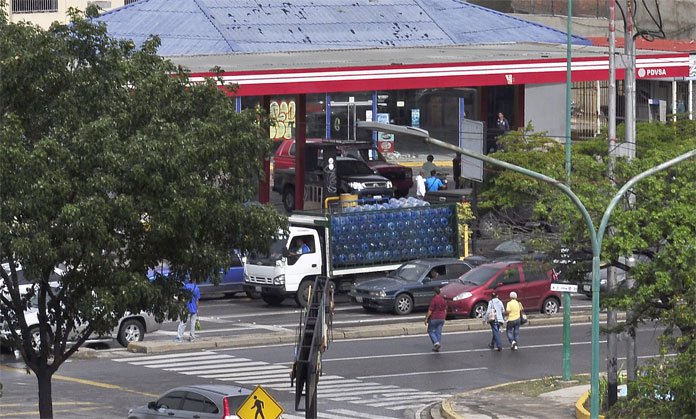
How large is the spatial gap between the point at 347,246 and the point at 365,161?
14273 mm

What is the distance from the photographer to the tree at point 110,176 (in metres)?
18.9

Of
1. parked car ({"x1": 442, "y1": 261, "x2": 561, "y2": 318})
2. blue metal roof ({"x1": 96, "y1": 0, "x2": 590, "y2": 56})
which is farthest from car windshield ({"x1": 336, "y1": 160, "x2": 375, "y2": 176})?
parked car ({"x1": 442, "y1": 261, "x2": 561, "y2": 318})

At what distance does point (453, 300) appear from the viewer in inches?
1463

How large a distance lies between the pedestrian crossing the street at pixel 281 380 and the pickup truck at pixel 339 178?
1592cm

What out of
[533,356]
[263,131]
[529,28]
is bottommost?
[533,356]

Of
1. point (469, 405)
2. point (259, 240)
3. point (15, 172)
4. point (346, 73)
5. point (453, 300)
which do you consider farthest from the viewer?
point (346, 73)

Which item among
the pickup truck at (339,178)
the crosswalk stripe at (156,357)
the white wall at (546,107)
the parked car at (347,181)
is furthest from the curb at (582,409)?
the white wall at (546,107)

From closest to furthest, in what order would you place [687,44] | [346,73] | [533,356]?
[533,356] < [346,73] < [687,44]

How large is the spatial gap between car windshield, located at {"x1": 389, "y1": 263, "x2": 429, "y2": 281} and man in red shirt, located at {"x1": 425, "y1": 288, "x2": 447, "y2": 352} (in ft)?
19.7

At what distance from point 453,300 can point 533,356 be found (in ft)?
16.8

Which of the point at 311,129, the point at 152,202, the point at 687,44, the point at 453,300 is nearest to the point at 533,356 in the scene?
the point at 453,300

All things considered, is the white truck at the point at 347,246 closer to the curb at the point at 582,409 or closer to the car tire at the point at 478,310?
the car tire at the point at 478,310

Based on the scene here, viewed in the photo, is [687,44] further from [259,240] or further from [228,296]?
[259,240]

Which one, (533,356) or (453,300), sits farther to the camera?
(453,300)
